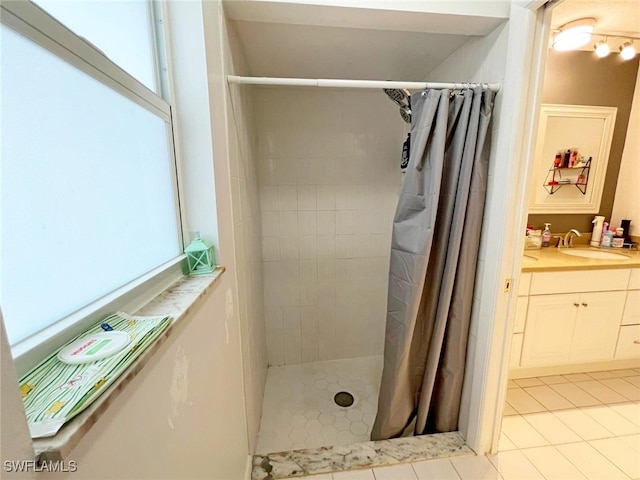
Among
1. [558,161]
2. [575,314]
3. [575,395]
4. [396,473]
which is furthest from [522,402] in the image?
[558,161]

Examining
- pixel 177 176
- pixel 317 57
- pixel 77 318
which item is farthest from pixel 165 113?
pixel 317 57

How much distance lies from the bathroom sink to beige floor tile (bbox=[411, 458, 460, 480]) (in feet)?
5.78

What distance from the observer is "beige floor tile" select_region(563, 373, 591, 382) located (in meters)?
1.92

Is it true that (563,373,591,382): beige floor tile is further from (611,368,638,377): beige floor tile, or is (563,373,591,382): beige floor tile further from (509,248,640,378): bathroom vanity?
(611,368,638,377): beige floor tile

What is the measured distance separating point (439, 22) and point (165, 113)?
1.12 metres

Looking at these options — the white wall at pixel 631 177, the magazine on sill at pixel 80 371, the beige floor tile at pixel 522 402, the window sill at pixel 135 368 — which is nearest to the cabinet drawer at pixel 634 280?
the white wall at pixel 631 177

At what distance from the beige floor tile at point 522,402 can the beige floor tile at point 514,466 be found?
1.28ft

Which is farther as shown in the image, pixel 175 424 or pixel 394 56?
pixel 394 56

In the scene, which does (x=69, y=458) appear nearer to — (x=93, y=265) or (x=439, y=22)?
(x=93, y=265)

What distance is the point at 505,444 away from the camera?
142cm

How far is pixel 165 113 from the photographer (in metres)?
0.82

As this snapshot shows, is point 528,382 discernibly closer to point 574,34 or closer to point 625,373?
point 625,373

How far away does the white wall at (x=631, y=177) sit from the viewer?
2.04 meters

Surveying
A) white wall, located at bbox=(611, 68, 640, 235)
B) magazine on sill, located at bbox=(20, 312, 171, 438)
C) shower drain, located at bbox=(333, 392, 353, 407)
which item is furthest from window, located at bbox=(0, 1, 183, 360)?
white wall, located at bbox=(611, 68, 640, 235)
